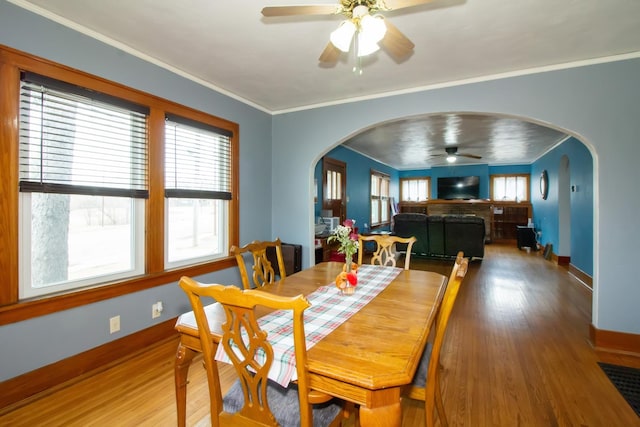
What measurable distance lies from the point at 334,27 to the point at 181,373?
7.66 feet

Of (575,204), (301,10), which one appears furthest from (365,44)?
(575,204)

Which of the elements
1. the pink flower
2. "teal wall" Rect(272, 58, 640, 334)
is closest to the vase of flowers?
the pink flower

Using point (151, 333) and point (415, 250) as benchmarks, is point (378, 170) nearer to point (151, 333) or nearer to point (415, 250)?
point (415, 250)

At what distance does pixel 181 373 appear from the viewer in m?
1.37

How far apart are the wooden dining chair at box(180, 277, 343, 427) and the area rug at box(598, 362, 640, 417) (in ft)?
6.90

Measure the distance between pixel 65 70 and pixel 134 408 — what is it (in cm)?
229

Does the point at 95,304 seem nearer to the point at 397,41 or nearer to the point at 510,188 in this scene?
the point at 397,41

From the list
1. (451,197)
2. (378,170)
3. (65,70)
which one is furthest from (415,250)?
A: (65,70)

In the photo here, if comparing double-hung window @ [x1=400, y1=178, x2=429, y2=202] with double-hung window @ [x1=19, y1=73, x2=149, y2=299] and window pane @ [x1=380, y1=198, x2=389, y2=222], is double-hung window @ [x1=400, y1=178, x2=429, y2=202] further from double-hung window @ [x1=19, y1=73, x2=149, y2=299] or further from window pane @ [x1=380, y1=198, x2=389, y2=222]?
double-hung window @ [x1=19, y1=73, x2=149, y2=299]

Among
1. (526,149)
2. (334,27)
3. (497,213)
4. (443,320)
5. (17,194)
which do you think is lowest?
(443,320)

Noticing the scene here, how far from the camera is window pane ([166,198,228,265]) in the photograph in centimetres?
281

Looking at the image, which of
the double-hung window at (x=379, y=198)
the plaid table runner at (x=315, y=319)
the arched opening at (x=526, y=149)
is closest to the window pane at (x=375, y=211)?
the double-hung window at (x=379, y=198)

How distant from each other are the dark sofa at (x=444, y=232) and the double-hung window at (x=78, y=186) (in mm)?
5098

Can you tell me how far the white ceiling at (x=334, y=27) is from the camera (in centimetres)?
189
